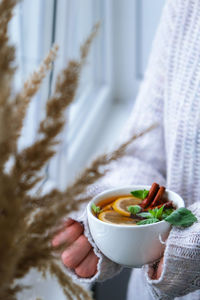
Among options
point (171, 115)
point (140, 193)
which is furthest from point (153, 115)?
point (140, 193)

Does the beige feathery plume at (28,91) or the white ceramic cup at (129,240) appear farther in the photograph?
the white ceramic cup at (129,240)

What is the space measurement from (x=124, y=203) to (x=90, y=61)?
618 millimetres

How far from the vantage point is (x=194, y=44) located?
72cm

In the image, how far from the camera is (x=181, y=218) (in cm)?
49

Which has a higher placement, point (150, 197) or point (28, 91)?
point (28, 91)

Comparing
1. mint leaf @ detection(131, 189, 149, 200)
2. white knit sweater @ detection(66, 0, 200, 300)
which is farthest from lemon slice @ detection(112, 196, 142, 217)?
white knit sweater @ detection(66, 0, 200, 300)

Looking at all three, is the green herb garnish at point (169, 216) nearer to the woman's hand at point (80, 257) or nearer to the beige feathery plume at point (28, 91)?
the woman's hand at point (80, 257)

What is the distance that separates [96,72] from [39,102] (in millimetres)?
586

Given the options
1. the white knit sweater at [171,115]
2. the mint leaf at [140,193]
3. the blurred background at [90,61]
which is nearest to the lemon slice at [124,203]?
the mint leaf at [140,193]

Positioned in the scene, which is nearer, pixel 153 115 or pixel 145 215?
pixel 145 215

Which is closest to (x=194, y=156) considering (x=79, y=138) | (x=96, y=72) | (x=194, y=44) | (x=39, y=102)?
(x=194, y=44)

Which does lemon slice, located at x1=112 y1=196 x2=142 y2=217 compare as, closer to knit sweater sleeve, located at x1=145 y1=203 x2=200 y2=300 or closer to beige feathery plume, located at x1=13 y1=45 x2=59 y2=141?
knit sweater sleeve, located at x1=145 y1=203 x2=200 y2=300

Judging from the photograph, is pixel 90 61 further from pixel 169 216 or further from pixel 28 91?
pixel 28 91

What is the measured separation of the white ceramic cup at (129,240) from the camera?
464 mm
